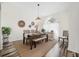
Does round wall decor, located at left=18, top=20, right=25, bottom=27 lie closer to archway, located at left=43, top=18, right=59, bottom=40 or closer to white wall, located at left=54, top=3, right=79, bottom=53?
archway, located at left=43, top=18, right=59, bottom=40

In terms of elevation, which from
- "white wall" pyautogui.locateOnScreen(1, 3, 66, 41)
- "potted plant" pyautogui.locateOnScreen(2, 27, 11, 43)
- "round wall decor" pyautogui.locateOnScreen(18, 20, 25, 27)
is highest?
"white wall" pyautogui.locateOnScreen(1, 3, 66, 41)

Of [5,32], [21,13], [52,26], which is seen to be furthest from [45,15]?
[5,32]

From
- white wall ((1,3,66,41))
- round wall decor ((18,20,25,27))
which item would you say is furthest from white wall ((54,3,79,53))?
round wall decor ((18,20,25,27))

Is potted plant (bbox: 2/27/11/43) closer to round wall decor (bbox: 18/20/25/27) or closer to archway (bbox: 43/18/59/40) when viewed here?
round wall decor (bbox: 18/20/25/27)

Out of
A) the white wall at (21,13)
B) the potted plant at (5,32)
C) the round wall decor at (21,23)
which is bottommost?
the potted plant at (5,32)

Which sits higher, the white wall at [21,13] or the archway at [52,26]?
the white wall at [21,13]

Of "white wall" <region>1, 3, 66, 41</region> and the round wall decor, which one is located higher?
"white wall" <region>1, 3, 66, 41</region>

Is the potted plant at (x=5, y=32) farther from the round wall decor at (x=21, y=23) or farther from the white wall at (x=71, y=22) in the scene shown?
the white wall at (x=71, y=22)

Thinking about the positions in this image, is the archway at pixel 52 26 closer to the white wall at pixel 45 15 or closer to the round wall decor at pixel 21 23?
the white wall at pixel 45 15

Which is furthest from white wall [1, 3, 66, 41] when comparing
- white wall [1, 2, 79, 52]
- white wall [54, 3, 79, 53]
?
white wall [54, 3, 79, 53]

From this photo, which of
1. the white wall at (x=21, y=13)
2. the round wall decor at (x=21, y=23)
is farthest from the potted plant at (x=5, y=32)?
the round wall decor at (x=21, y=23)

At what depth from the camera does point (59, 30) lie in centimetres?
198

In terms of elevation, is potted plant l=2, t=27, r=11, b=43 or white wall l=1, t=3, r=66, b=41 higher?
white wall l=1, t=3, r=66, b=41

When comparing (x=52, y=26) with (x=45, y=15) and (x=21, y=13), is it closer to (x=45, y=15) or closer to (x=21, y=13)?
(x=45, y=15)
